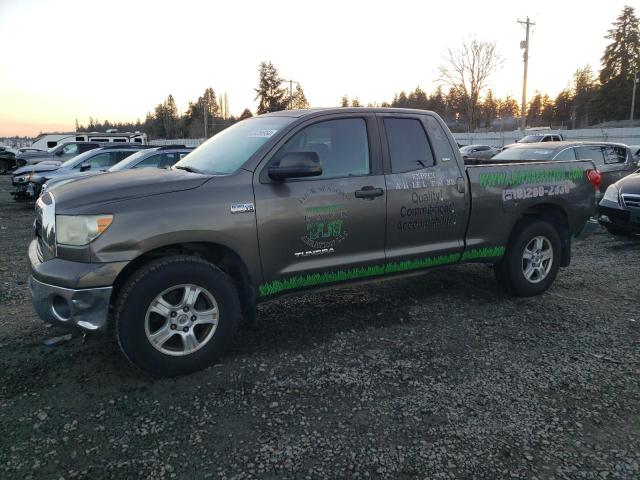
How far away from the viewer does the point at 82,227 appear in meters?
3.09

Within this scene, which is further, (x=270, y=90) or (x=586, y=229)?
(x=270, y=90)

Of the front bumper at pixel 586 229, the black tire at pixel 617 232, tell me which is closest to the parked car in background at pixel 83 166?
the front bumper at pixel 586 229

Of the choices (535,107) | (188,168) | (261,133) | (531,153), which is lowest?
(188,168)

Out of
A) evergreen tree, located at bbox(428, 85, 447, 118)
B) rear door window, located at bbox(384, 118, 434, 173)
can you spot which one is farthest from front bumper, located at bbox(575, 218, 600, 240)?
evergreen tree, located at bbox(428, 85, 447, 118)

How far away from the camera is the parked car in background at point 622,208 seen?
7.80m

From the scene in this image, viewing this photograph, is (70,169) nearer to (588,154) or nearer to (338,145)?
(338,145)

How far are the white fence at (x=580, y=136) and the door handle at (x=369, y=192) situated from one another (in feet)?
96.4

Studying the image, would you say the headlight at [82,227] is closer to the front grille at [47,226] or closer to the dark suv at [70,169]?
the front grille at [47,226]

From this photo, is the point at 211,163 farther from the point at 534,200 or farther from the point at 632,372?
the point at 632,372

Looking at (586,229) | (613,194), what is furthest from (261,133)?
(613,194)

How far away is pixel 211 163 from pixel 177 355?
5.12 ft

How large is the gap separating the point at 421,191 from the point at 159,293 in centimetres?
238

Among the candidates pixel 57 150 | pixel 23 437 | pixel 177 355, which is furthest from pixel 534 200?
pixel 57 150

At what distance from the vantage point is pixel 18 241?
8.48m
